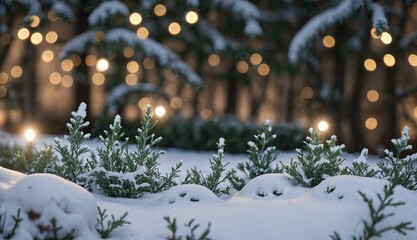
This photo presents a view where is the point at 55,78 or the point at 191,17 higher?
the point at 191,17

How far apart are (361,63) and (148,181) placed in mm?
10029

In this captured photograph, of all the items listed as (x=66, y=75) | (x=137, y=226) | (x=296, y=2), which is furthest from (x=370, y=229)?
(x=66, y=75)

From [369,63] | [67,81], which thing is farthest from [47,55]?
[369,63]

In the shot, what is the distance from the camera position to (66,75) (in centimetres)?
2509

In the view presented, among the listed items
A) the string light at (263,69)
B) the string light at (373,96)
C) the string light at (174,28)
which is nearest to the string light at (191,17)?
the string light at (174,28)

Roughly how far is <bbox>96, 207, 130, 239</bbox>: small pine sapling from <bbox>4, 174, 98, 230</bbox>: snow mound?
0.19ft

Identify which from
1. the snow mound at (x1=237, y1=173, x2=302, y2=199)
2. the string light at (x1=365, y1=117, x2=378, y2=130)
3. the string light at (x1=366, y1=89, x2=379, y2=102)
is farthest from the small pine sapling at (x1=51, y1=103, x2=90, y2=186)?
the string light at (x1=366, y1=89, x2=379, y2=102)

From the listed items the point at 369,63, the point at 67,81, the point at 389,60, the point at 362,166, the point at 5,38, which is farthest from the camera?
the point at 67,81

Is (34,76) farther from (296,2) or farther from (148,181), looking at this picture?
(148,181)

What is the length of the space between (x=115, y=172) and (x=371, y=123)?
655 inches

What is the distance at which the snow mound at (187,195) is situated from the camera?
446 cm

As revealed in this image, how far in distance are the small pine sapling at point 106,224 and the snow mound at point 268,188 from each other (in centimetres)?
121

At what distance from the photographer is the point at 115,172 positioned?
4.66 m

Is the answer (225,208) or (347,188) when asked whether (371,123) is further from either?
(225,208)
